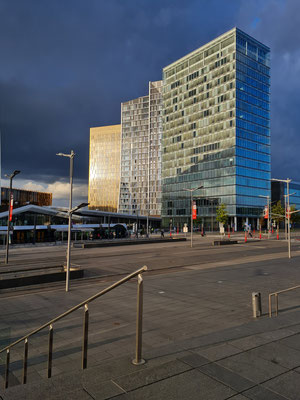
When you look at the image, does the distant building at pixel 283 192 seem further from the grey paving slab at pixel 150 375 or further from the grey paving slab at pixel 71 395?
the grey paving slab at pixel 71 395

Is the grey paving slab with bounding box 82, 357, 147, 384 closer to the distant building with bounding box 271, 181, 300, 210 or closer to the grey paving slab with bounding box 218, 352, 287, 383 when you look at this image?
the grey paving slab with bounding box 218, 352, 287, 383

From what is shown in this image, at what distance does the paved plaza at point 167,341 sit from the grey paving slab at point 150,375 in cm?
2

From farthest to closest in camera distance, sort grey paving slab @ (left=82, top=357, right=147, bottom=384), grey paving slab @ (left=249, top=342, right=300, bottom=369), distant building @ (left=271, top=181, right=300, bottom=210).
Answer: distant building @ (left=271, top=181, right=300, bottom=210) → grey paving slab @ (left=249, top=342, right=300, bottom=369) → grey paving slab @ (left=82, top=357, right=147, bottom=384)

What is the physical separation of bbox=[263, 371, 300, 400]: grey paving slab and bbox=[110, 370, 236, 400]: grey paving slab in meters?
0.78

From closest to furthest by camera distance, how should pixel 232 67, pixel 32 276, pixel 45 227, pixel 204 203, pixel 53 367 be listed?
1. pixel 53 367
2. pixel 32 276
3. pixel 45 227
4. pixel 232 67
5. pixel 204 203

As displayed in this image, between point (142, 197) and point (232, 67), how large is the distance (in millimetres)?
85065

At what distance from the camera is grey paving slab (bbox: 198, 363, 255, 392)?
5082mm

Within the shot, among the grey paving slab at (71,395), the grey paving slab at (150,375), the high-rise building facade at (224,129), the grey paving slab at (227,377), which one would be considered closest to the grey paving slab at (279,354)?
the grey paving slab at (227,377)

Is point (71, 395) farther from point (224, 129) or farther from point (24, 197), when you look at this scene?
point (24, 197)

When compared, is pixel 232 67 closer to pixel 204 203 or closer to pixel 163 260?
pixel 204 203

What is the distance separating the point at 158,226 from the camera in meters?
137

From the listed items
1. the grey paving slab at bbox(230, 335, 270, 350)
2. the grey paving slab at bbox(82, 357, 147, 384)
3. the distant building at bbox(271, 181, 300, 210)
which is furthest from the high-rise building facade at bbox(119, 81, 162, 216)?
the grey paving slab at bbox(82, 357, 147, 384)

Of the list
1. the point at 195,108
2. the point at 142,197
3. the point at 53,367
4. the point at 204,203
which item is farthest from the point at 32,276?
the point at 142,197

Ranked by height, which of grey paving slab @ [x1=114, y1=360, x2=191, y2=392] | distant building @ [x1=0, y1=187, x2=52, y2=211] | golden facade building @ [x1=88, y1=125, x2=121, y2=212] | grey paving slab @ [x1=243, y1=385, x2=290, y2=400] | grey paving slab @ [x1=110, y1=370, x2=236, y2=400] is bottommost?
grey paving slab @ [x1=243, y1=385, x2=290, y2=400]
